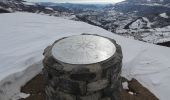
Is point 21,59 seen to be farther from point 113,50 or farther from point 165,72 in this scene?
point 165,72

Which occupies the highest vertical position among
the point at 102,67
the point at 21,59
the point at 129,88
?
the point at 102,67

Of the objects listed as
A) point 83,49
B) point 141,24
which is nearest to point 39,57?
point 83,49

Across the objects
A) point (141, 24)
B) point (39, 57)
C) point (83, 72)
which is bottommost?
point (141, 24)

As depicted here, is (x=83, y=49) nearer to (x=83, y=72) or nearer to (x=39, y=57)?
(x=83, y=72)

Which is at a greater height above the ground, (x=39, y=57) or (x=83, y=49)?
(x=83, y=49)

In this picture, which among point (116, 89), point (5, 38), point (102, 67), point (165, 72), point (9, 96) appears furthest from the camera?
point (5, 38)

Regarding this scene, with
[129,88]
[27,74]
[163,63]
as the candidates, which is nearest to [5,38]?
[27,74]

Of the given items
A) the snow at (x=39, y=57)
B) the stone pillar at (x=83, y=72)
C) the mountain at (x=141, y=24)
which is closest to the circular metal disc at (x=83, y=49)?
the stone pillar at (x=83, y=72)
